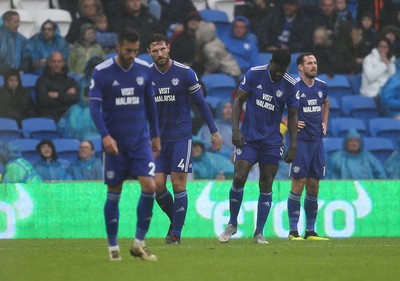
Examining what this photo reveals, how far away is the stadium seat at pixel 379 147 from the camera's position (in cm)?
2145

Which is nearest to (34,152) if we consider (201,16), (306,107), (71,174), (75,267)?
(71,174)

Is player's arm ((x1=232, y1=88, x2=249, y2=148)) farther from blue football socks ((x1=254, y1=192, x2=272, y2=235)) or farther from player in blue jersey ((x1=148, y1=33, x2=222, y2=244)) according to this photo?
blue football socks ((x1=254, y1=192, x2=272, y2=235))

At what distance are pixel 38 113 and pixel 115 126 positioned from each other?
1042cm

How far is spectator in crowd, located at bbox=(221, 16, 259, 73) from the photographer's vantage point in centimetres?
2258

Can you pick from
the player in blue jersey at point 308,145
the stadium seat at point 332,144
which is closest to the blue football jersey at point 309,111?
the player in blue jersey at point 308,145

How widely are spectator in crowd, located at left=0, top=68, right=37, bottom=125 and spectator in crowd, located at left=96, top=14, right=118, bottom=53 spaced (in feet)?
7.03

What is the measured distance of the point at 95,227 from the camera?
18031 millimetres

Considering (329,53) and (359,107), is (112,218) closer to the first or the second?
(359,107)

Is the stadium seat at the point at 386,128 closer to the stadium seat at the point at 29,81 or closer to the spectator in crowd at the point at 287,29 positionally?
the spectator in crowd at the point at 287,29

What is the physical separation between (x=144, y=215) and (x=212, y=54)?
38.2 feet

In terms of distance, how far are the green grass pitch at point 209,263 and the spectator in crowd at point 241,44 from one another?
914 centimetres

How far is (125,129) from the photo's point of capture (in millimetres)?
10938

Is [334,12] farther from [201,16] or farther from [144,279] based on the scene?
[144,279]

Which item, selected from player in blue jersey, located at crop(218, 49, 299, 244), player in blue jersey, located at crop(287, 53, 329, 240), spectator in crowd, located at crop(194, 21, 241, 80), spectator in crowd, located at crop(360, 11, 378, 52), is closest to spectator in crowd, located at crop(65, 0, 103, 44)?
spectator in crowd, located at crop(194, 21, 241, 80)
